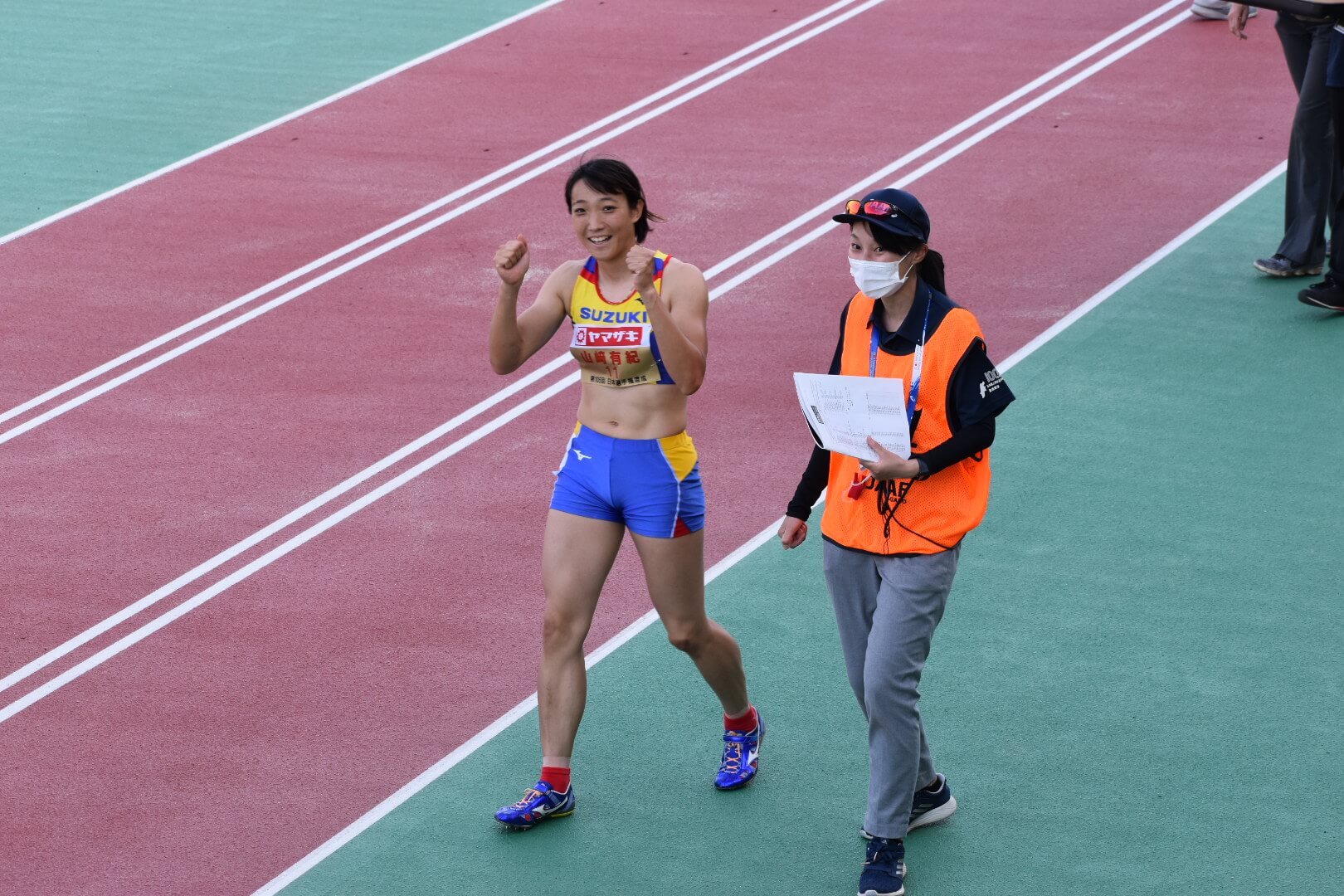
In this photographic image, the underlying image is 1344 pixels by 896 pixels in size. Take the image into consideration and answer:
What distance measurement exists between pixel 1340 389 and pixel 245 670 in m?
6.56

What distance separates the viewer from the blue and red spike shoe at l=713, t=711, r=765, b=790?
7.06 m

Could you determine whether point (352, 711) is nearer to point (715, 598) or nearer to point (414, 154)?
point (715, 598)

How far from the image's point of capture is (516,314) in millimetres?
6770

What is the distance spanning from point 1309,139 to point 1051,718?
6.19m

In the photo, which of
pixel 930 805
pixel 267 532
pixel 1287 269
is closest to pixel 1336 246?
pixel 1287 269

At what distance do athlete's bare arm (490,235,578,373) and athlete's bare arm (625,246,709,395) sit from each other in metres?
0.39

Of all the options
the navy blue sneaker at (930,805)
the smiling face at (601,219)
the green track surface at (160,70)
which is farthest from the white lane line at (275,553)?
the green track surface at (160,70)

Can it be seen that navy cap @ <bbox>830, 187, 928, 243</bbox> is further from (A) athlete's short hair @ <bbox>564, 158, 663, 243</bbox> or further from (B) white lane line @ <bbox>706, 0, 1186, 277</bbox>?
(B) white lane line @ <bbox>706, 0, 1186, 277</bbox>

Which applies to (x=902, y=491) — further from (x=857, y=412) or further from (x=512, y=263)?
(x=512, y=263)

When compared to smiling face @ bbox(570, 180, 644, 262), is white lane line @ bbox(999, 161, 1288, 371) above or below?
below

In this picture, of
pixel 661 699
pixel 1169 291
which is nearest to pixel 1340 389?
pixel 1169 291

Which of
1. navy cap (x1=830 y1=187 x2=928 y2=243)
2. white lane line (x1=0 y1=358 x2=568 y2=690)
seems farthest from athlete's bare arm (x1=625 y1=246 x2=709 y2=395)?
white lane line (x1=0 y1=358 x2=568 y2=690)

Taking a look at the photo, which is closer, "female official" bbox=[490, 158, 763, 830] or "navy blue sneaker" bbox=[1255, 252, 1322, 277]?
"female official" bbox=[490, 158, 763, 830]

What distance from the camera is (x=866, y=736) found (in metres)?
7.49
